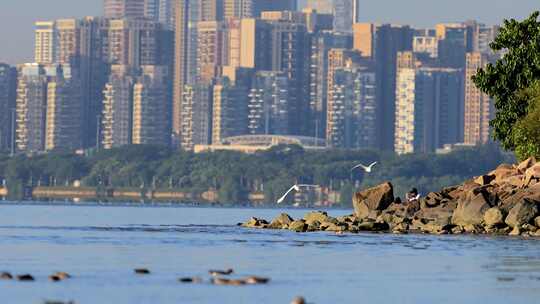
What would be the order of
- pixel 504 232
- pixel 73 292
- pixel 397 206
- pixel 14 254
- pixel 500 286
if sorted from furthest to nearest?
pixel 397 206 → pixel 504 232 → pixel 14 254 → pixel 500 286 → pixel 73 292

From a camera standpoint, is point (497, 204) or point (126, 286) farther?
point (497, 204)

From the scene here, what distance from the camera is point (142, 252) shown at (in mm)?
75250


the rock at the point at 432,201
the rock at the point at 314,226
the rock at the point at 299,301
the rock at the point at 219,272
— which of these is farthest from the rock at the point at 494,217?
the rock at the point at 299,301

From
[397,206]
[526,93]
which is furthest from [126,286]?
[526,93]

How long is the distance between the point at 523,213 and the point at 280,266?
2422 centimetres

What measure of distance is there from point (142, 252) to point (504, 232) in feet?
61.4

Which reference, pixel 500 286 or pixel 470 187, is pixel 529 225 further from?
pixel 500 286

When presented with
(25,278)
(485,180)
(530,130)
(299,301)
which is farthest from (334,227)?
(299,301)

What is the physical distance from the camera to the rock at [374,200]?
99500 mm

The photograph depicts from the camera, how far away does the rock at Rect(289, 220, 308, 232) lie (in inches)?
3777

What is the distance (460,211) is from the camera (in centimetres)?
9244

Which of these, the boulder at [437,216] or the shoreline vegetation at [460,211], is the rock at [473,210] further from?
the boulder at [437,216]

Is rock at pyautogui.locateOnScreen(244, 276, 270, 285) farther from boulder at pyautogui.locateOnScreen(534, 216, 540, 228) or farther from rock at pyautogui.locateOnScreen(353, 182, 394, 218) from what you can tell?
rock at pyautogui.locateOnScreen(353, 182, 394, 218)

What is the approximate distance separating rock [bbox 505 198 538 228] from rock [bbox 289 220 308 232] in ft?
33.8
